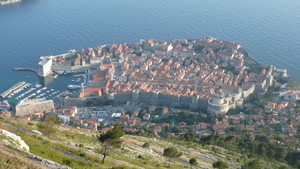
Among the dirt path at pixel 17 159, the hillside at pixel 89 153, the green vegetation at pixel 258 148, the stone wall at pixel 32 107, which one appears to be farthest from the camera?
the stone wall at pixel 32 107

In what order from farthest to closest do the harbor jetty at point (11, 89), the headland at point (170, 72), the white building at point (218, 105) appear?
the harbor jetty at point (11, 89), the headland at point (170, 72), the white building at point (218, 105)

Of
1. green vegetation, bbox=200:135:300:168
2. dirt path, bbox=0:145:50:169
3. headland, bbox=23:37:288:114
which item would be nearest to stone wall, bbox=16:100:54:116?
headland, bbox=23:37:288:114

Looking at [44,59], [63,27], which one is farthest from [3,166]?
[63,27]

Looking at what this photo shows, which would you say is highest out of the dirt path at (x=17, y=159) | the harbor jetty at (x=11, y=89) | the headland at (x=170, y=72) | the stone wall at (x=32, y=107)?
the dirt path at (x=17, y=159)

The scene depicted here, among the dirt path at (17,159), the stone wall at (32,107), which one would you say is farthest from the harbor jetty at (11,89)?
the dirt path at (17,159)

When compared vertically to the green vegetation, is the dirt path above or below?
above

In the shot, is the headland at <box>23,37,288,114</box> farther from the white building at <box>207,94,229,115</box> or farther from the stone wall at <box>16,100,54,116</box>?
the stone wall at <box>16,100,54,116</box>

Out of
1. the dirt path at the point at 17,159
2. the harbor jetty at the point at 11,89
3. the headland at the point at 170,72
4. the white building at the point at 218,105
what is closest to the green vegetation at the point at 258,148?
the white building at the point at 218,105

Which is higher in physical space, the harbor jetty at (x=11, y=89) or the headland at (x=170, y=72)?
the headland at (x=170, y=72)

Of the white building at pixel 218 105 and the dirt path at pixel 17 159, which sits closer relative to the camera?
the dirt path at pixel 17 159

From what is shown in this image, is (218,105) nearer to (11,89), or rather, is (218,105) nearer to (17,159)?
(11,89)

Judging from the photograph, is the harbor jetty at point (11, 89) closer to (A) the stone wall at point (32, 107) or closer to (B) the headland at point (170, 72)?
(B) the headland at point (170, 72)
